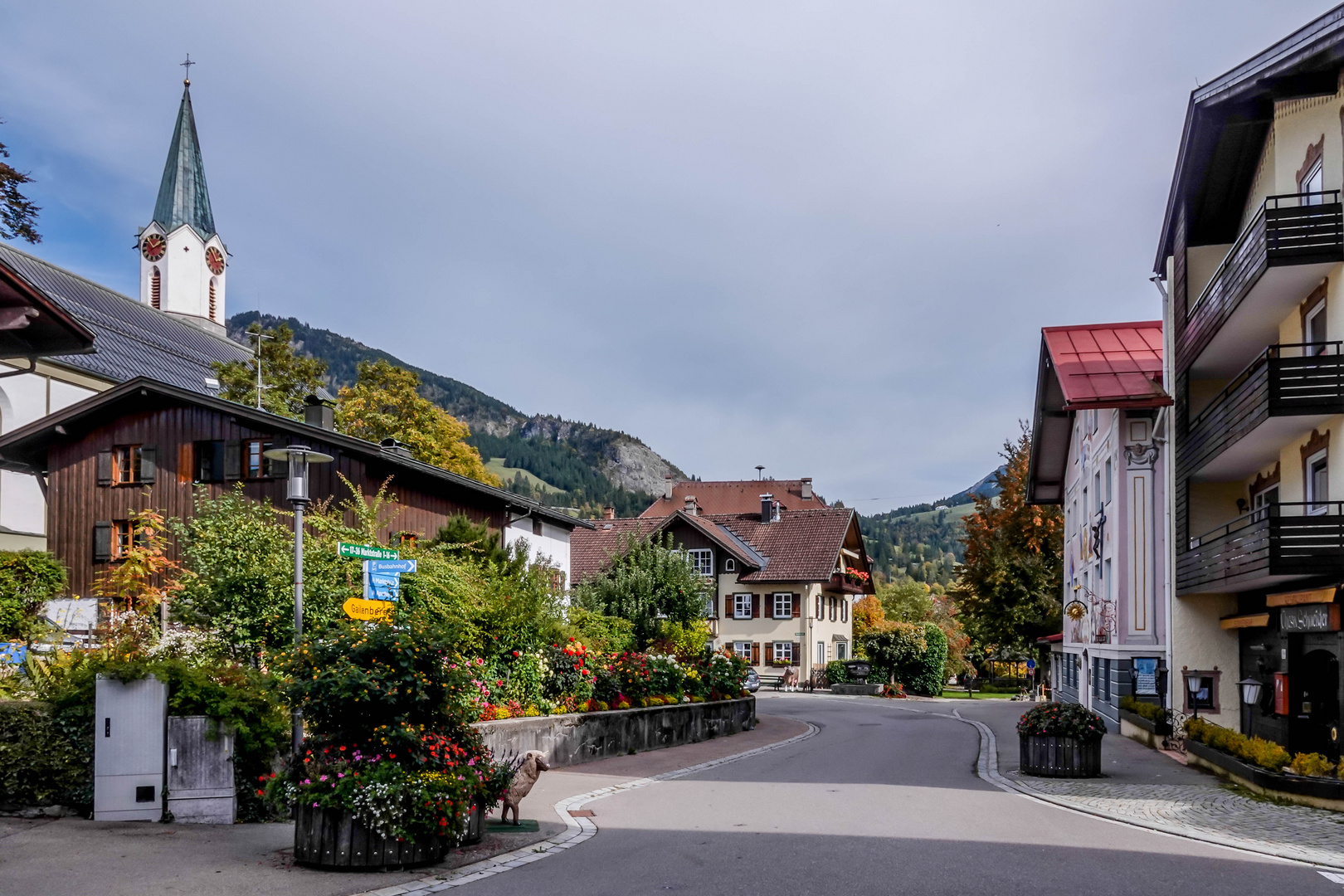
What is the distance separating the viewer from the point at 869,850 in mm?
10891

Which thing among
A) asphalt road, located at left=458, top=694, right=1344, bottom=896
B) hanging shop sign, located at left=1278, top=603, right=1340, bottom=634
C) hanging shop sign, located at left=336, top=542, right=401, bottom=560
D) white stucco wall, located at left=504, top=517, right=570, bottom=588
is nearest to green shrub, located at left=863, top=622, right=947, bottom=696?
white stucco wall, located at left=504, top=517, right=570, bottom=588

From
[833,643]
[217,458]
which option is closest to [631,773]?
[217,458]

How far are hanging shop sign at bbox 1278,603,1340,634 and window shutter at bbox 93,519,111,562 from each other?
27566mm

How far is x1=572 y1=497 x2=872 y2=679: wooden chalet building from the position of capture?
57.8 m

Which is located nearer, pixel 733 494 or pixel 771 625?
pixel 771 625

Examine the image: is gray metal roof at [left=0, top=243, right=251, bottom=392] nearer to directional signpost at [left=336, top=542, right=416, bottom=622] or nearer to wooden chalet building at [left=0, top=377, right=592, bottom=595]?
wooden chalet building at [left=0, top=377, right=592, bottom=595]

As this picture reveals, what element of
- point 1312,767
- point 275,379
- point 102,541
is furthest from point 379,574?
point 275,379

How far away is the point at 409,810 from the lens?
32.7 feet

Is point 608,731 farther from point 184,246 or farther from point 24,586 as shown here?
point 184,246

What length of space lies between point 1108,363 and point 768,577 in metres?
32.0

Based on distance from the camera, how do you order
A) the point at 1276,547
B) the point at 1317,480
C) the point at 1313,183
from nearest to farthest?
the point at 1276,547 → the point at 1313,183 → the point at 1317,480

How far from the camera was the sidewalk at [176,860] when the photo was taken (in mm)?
8820

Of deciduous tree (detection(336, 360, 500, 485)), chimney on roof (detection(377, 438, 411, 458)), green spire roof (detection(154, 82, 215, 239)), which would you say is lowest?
chimney on roof (detection(377, 438, 411, 458))

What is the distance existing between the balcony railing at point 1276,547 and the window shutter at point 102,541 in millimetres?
26540
